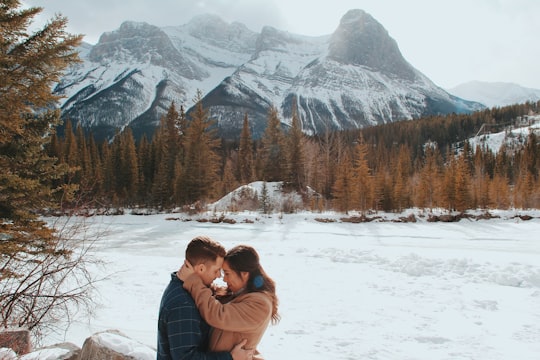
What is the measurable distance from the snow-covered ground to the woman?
10.4 feet

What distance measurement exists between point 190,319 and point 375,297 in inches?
265

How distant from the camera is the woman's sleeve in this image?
2002mm

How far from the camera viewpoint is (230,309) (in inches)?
79.7

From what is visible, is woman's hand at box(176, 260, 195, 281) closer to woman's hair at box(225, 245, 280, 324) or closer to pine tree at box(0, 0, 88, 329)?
woman's hair at box(225, 245, 280, 324)

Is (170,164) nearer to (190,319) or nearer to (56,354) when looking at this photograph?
(56,354)

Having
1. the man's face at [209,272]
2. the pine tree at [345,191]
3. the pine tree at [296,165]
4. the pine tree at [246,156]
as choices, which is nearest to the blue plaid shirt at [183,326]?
the man's face at [209,272]

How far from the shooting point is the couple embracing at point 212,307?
200 cm

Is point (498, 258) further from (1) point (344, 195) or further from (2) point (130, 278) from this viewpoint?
(1) point (344, 195)

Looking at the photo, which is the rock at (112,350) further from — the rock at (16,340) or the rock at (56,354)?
the rock at (16,340)

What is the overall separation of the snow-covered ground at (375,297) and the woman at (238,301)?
3.17m

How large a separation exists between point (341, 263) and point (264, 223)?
12.2 meters

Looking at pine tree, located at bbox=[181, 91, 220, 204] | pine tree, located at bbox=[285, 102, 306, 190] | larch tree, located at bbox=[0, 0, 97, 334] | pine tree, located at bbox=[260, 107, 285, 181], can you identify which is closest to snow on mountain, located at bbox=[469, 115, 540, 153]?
pine tree, located at bbox=[260, 107, 285, 181]

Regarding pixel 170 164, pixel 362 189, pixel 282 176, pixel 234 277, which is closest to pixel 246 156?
pixel 170 164

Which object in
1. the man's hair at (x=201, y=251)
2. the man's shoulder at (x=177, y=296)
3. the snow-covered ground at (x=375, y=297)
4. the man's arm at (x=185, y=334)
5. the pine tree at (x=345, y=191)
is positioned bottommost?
the snow-covered ground at (x=375, y=297)
